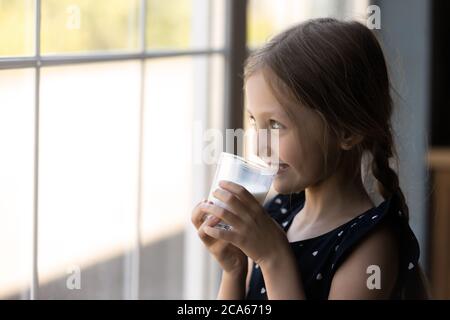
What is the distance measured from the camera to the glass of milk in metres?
1.05

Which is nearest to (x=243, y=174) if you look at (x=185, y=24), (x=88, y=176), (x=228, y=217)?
(x=228, y=217)

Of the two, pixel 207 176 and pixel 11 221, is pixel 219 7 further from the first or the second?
pixel 11 221

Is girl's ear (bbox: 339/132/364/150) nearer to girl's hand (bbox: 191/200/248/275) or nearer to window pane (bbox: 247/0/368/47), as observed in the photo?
girl's hand (bbox: 191/200/248/275)

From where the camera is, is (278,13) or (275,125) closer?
(275,125)

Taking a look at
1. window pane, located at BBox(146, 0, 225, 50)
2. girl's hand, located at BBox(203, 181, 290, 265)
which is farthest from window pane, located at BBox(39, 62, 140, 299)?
girl's hand, located at BBox(203, 181, 290, 265)

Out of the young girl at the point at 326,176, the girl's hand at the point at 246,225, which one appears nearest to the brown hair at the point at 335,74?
the young girl at the point at 326,176

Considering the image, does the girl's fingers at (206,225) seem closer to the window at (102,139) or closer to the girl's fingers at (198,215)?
the girl's fingers at (198,215)

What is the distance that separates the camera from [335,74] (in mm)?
1107

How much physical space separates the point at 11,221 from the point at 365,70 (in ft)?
1.75

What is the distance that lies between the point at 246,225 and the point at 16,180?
310mm

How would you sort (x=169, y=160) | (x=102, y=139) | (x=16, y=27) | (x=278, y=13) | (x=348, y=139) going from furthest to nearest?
(x=278, y=13), (x=169, y=160), (x=102, y=139), (x=348, y=139), (x=16, y=27)

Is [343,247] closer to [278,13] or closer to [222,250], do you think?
[222,250]

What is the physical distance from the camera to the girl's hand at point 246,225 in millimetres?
1039

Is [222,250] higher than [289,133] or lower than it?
lower
